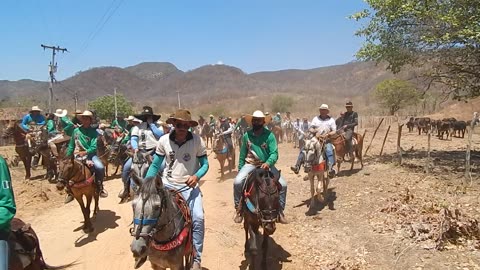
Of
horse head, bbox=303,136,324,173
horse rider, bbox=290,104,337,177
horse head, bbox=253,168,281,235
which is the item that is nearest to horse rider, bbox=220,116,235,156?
horse rider, bbox=290,104,337,177

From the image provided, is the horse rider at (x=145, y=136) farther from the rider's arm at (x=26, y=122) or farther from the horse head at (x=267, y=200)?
the rider's arm at (x=26, y=122)

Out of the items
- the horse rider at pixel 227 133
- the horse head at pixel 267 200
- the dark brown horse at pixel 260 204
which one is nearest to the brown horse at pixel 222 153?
the horse rider at pixel 227 133

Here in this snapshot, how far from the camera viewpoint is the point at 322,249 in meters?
7.51

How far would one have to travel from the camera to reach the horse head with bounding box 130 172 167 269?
12.3ft

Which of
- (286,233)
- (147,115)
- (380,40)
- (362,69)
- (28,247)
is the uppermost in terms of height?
(362,69)

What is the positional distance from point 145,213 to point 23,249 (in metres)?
1.39

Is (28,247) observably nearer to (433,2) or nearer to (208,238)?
(208,238)

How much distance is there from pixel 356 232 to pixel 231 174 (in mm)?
8112

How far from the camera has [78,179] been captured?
822 cm

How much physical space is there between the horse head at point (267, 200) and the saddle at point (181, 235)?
1.40 meters

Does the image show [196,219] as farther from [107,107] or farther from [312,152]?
[107,107]

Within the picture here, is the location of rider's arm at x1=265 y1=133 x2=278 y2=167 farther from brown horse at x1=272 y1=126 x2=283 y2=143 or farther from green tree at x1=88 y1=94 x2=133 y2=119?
green tree at x1=88 y1=94 x2=133 y2=119

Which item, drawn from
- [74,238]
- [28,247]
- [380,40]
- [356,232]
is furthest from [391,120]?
[28,247]

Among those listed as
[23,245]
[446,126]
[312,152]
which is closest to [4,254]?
[23,245]
